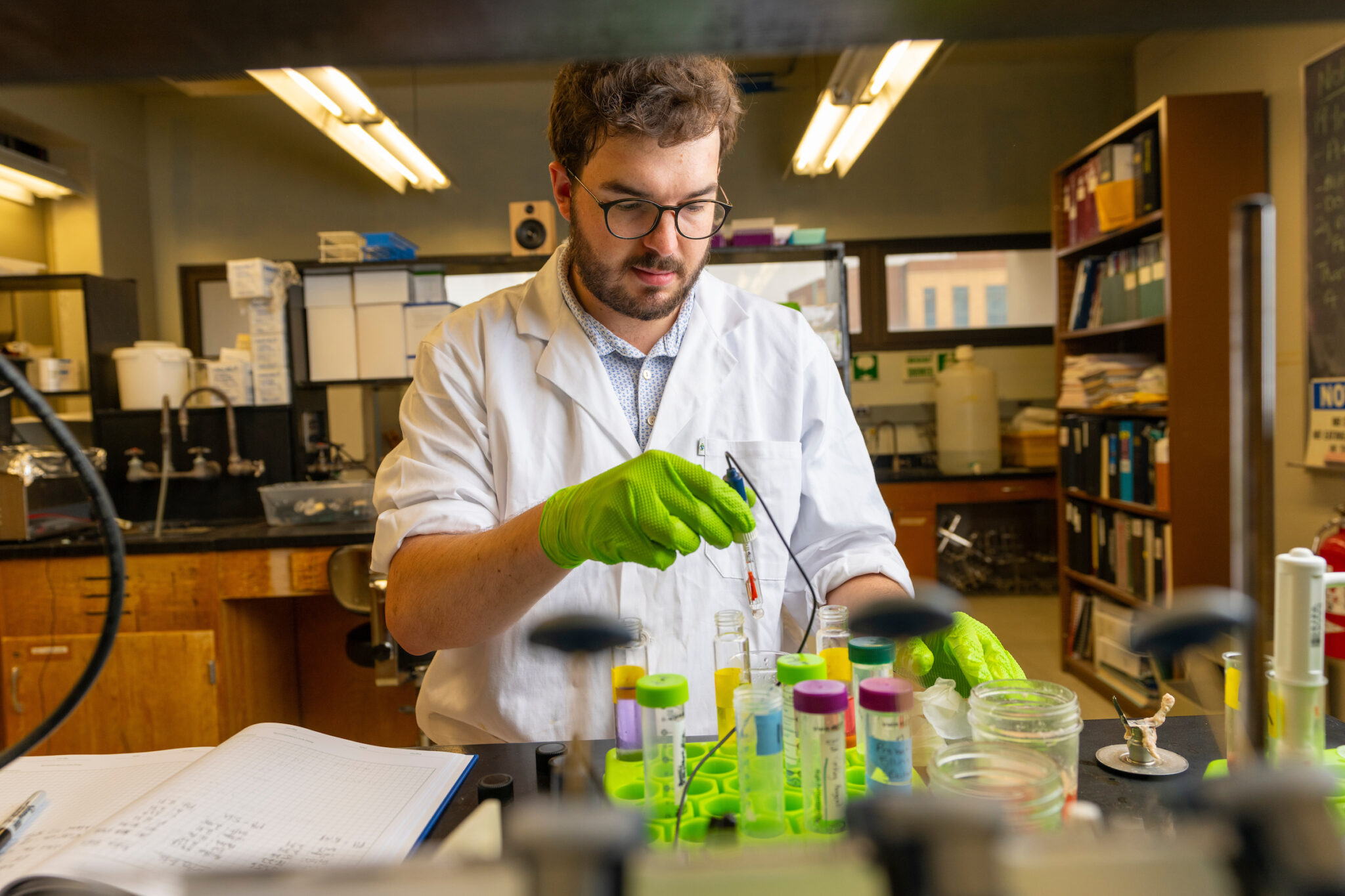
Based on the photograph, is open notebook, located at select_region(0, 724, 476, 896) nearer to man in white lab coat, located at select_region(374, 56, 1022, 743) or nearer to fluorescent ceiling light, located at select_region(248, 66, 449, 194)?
man in white lab coat, located at select_region(374, 56, 1022, 743)

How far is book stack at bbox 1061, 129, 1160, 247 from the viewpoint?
329 cm

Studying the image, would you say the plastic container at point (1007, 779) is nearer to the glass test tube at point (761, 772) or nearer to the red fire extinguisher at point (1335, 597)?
the glass test tube at point (761, 772)

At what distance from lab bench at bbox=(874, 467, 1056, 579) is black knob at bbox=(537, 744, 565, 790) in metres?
3.76

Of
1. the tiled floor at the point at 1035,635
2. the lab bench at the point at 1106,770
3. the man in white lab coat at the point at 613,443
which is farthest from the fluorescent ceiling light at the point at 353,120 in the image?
the tiled floor at the point at 1035,635

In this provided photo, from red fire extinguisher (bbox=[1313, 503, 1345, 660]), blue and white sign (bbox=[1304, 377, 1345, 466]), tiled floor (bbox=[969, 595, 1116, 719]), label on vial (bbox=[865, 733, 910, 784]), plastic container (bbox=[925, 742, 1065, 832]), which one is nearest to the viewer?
plastic container (bbox=[925, 742, 1065, 832])

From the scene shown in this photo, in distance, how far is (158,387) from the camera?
3500 millimetres

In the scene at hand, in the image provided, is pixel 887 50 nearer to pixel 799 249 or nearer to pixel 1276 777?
A: pixel 799 249

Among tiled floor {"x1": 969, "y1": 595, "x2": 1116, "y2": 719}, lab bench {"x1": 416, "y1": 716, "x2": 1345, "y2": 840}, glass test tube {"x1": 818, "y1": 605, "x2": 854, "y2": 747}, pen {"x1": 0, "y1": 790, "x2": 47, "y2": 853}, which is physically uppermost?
glass test tube {"x1": 818, "y1": 605, "x2": 854, "y2": 747}

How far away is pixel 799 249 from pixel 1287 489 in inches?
76.8

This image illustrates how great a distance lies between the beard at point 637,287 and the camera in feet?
4.39

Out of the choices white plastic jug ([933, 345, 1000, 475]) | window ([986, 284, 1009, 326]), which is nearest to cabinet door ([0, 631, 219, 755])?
white plastic jug ([933, 345, 1000, 475])

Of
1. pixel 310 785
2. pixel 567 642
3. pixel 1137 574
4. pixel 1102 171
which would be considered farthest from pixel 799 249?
pixel 567 642

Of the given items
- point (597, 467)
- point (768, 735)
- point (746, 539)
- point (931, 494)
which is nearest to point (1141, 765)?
point (768, 735)

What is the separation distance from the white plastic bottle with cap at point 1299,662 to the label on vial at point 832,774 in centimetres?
33
